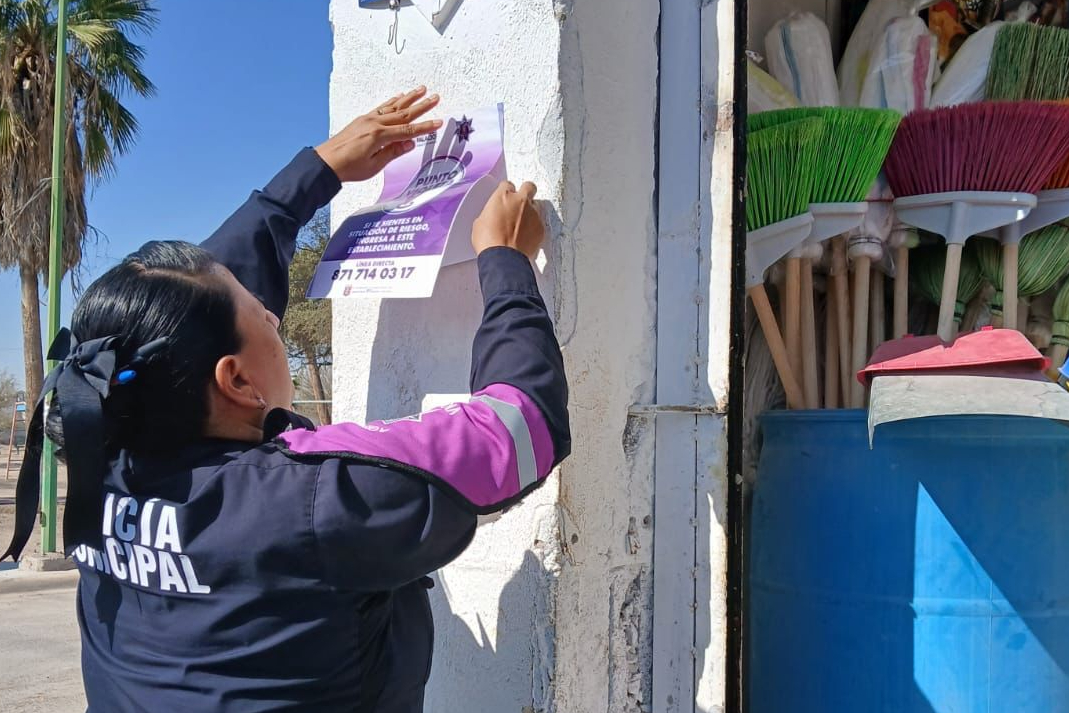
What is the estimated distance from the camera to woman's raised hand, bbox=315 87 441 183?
1.69 meters

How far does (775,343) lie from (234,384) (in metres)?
1.14

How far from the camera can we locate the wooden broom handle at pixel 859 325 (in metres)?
1.99

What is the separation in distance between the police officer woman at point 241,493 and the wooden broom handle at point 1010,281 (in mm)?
1193

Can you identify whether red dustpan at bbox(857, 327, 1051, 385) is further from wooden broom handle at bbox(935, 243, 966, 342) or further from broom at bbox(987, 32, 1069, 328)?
broom at bbox(987, 32, 1069, 328)

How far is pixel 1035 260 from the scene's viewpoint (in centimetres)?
200

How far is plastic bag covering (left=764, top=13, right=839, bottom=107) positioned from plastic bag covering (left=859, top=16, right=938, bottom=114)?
98 mm

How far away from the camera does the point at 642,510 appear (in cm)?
167

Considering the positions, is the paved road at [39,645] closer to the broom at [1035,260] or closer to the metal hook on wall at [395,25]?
the metal hook on wall at [395,25]

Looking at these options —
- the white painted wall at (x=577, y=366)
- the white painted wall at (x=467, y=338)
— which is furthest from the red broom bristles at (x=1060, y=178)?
the white painted wall at (x=467, y=338)

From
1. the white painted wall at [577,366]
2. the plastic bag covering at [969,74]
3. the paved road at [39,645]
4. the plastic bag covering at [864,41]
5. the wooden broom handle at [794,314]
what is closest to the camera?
the white painted wall at [577,366]

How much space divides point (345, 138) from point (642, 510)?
861mm

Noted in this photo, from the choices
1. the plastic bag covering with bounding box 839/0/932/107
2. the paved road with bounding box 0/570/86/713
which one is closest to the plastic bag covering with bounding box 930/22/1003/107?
the plastic bag covering with bounding box 839/0/932/107

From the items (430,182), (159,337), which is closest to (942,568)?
(430,182)

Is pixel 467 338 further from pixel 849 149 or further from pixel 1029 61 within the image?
pixel 1029 61
